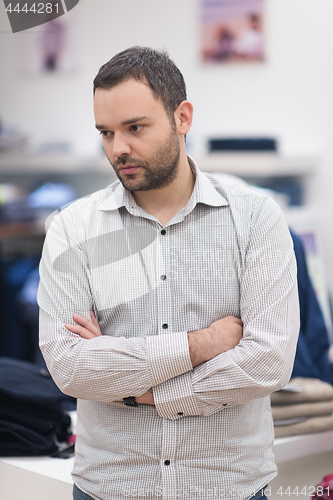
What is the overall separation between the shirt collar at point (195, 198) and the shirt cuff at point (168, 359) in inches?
13.9

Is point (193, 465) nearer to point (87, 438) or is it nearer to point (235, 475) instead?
point (235, 475)

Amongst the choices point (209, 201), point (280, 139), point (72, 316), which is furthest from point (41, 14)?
point (280, 139)

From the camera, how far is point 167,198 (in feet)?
4.74

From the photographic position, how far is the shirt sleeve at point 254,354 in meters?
1.25

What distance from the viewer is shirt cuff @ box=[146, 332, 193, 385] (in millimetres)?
1260

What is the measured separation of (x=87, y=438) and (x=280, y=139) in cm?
237

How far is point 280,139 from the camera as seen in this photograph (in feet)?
10.6

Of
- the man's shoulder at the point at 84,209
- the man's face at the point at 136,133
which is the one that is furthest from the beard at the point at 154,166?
the man's shoulder at the point at 84,209

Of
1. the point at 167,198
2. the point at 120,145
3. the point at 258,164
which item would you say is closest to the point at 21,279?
the point at 258,164

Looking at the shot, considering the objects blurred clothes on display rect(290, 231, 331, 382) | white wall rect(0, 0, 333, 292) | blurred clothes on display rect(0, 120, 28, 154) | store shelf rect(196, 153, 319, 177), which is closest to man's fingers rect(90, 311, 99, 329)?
blurred clothes on display rect(290, 231, 331, 382)

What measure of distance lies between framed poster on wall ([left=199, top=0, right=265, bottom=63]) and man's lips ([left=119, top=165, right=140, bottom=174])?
2216 mm

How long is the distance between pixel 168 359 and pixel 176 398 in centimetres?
9

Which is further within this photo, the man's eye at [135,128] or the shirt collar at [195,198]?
the shirt collar at [195,198]

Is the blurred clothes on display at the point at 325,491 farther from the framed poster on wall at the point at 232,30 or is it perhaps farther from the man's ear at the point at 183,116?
the framed poster on wall at the point at 232,30
